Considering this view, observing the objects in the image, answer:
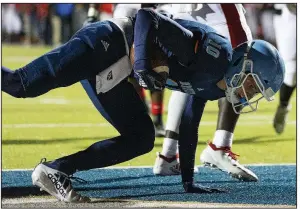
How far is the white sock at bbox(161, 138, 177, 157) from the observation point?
3.78 meters

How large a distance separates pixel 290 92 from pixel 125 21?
2383 mm

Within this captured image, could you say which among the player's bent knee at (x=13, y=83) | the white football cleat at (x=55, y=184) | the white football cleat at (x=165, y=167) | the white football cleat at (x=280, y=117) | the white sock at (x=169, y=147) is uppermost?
the player's bent knee at (x=13, y=83)

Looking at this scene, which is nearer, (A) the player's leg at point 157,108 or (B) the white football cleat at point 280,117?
(A) the player's leg at point 157,108

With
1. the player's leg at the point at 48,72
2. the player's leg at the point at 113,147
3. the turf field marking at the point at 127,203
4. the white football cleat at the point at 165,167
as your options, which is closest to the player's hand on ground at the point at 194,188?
the turf field marking at the point at 127,203

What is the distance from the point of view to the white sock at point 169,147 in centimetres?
378

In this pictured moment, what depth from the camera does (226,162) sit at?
3754 mm

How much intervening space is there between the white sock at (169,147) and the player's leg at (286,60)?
1557 millimetres

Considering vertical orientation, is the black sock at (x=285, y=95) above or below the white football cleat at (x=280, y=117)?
above

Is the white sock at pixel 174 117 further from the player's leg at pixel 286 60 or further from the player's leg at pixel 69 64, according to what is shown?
the player's leg at pixel 286 60

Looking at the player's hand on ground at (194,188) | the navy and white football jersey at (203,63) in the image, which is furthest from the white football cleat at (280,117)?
the navy and white football jersey at (203,63)

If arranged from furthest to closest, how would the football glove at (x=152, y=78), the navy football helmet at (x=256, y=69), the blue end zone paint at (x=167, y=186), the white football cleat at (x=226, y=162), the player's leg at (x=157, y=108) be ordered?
the player's leg at (x=157, y=108)
the white football cleat at (x=226, y=162)
the blue end zone paint at (x=167, y=186)
the navy football helmet at (x=256, y=69)
the football glove at (x=152, y=78)

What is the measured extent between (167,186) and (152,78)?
2.48ft

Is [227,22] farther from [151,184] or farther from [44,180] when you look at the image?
[44,180]

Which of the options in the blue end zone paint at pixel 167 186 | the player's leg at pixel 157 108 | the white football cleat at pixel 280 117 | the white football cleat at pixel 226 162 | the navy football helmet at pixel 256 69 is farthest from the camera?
the white football cleat at pixel 280 117
